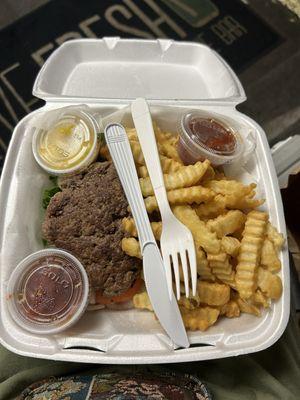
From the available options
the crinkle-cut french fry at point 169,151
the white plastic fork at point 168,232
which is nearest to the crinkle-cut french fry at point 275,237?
the white plastic fork at point 168,232

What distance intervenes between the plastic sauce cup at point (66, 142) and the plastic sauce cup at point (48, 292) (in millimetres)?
253

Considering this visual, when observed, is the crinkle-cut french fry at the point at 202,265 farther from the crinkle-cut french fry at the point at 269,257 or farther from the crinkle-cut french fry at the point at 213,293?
the crinkle-cut french fry at the point at 269,257

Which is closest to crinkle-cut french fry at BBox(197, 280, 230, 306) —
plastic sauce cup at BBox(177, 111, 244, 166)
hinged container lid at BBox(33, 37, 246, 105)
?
plastic sauce cup at BBox(177, 111, 244, 166)

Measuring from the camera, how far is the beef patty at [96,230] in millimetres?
1223

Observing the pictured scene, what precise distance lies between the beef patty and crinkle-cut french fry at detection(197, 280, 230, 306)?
0.18 m

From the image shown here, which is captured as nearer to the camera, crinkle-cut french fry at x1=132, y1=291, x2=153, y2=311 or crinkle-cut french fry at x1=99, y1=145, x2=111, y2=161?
crinkle-cut french fry at x1=132, y1=291, x2=153, y2=311

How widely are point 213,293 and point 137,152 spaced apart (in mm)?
424

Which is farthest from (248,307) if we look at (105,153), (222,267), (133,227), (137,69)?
(137,69)

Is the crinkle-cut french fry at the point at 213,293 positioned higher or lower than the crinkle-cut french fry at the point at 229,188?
lower

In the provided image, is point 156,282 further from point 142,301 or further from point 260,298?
point 260,298

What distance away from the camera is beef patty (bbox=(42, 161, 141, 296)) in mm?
1223

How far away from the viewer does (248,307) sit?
1222 mm

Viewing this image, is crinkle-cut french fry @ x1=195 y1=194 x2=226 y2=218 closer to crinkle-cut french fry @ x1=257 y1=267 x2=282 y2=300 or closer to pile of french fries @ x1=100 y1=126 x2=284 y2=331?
pile of french fries @ x1=100 y1=126 x2=284 y2=331

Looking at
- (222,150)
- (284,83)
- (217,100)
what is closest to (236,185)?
(222,150)
